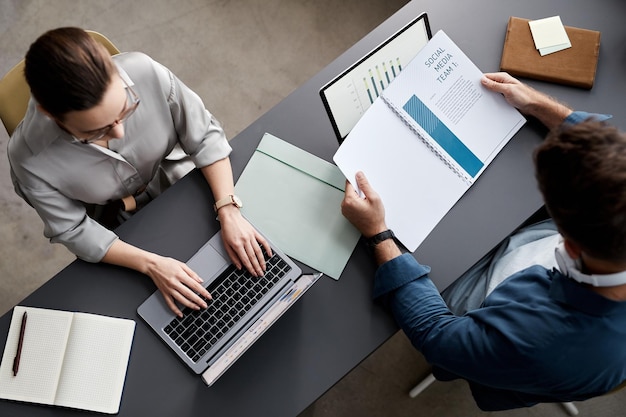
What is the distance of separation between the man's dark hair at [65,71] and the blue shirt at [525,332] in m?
0.72

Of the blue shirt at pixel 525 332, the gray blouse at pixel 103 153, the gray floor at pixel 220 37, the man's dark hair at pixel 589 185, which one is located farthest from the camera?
the gray floor at pixel 220 37

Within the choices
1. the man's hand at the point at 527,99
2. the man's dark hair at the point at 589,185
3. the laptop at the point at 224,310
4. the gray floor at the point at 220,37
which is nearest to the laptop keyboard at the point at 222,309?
the laptop at the point at 224,310

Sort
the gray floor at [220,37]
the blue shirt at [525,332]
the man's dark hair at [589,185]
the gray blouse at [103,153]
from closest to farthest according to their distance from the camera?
the man's dark hair at [589,185] → the blue shirt at [525,332] → the gray blouse at [103,153] → the gray floor at [220,37]

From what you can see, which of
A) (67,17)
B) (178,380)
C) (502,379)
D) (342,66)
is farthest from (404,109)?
(67,17)

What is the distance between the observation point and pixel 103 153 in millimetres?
1252

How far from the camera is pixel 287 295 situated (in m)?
1.23

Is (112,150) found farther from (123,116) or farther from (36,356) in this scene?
(36,356)

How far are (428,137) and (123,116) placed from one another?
71 centimetres

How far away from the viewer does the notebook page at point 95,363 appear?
1218 mm

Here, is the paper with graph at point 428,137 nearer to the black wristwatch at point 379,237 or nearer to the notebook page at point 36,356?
the black wristwatch at point 379,237

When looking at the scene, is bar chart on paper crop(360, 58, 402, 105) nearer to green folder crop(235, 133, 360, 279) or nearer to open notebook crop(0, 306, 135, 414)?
green folder crop(235, 133, 360, 279)

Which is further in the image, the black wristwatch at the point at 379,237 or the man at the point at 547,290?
the black wristwatch at the point at 379,237

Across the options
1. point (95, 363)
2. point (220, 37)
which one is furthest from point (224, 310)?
point (220, 37)

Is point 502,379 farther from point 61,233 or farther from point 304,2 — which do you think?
point 304,2
